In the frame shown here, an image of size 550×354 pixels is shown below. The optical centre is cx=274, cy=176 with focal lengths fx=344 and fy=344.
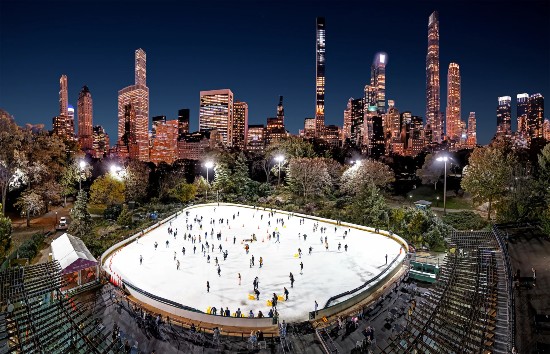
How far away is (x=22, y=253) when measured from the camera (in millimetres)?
27016

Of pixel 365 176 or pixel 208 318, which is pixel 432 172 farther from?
pixel 208 318

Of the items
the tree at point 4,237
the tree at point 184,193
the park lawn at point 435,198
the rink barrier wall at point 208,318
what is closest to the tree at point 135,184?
the tree at point 184,193

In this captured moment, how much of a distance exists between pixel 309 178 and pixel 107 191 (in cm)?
2901

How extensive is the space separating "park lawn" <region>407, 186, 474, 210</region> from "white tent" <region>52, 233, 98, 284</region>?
44.3 metres

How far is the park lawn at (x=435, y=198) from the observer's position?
1907 inches

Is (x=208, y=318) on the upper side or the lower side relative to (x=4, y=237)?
lower

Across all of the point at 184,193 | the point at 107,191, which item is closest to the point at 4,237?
the point at 107,191

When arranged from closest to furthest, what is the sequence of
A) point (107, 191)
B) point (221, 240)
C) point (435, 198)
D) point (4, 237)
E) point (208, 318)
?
point (208, 318) → point (4, 237) → point (221, 240) → point (107, 191) → point (435, 198)

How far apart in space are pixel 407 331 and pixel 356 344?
8.16 feet

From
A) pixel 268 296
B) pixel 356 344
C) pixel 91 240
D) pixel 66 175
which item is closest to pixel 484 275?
pixel 356 344

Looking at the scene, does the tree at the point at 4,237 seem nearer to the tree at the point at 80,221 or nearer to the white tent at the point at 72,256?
the white tent at the point at 72,256

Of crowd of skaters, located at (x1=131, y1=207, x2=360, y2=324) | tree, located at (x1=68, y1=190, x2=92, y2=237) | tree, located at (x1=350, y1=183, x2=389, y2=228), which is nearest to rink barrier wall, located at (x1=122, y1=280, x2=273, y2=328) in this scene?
crowd of skaters, located at (x1=131, y1=207, x2=360, y2=324)

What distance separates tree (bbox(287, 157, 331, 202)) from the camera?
5306 centimetres

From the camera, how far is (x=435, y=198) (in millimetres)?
55531
